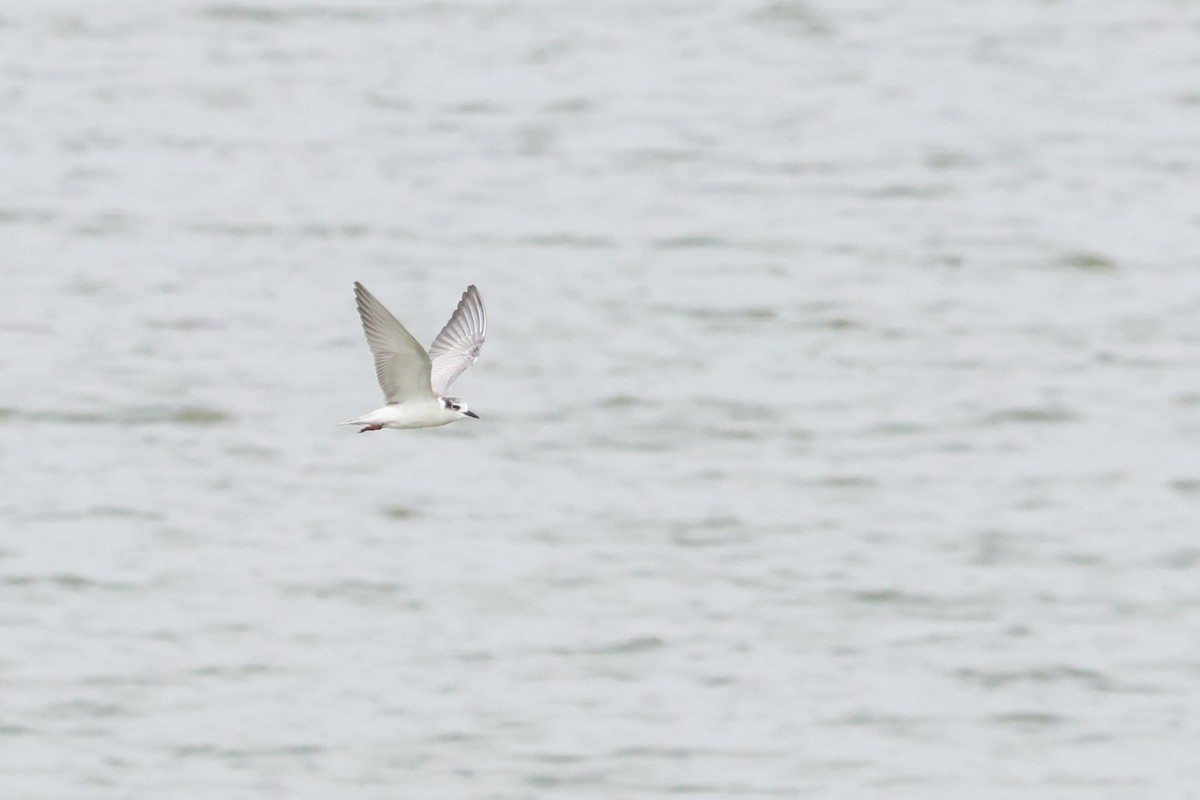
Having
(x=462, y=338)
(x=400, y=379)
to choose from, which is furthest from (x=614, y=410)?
(x=400, y=379)

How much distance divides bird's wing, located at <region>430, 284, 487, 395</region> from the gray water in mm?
3597

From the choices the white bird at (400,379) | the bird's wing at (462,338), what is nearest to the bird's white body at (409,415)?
the white bird at (400,379)

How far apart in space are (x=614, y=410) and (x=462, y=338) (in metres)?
8.20

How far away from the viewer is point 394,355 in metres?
11.1

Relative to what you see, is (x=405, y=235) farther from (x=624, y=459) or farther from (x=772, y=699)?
(x=772, y=699)

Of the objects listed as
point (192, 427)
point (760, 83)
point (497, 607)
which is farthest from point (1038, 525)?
point (760, 83)

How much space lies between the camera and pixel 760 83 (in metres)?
29.9

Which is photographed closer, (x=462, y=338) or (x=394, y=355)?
(x=394, y=355)

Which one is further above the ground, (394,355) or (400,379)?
(394,355)

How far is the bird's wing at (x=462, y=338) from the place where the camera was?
41.0 ft

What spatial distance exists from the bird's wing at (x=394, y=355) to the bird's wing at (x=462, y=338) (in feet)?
3.40

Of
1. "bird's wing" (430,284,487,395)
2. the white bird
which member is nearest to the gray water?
"bird's wing" (430,284,487,395)

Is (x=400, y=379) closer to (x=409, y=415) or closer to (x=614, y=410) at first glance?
(x=409, y=415)

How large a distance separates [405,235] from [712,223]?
3013mm
